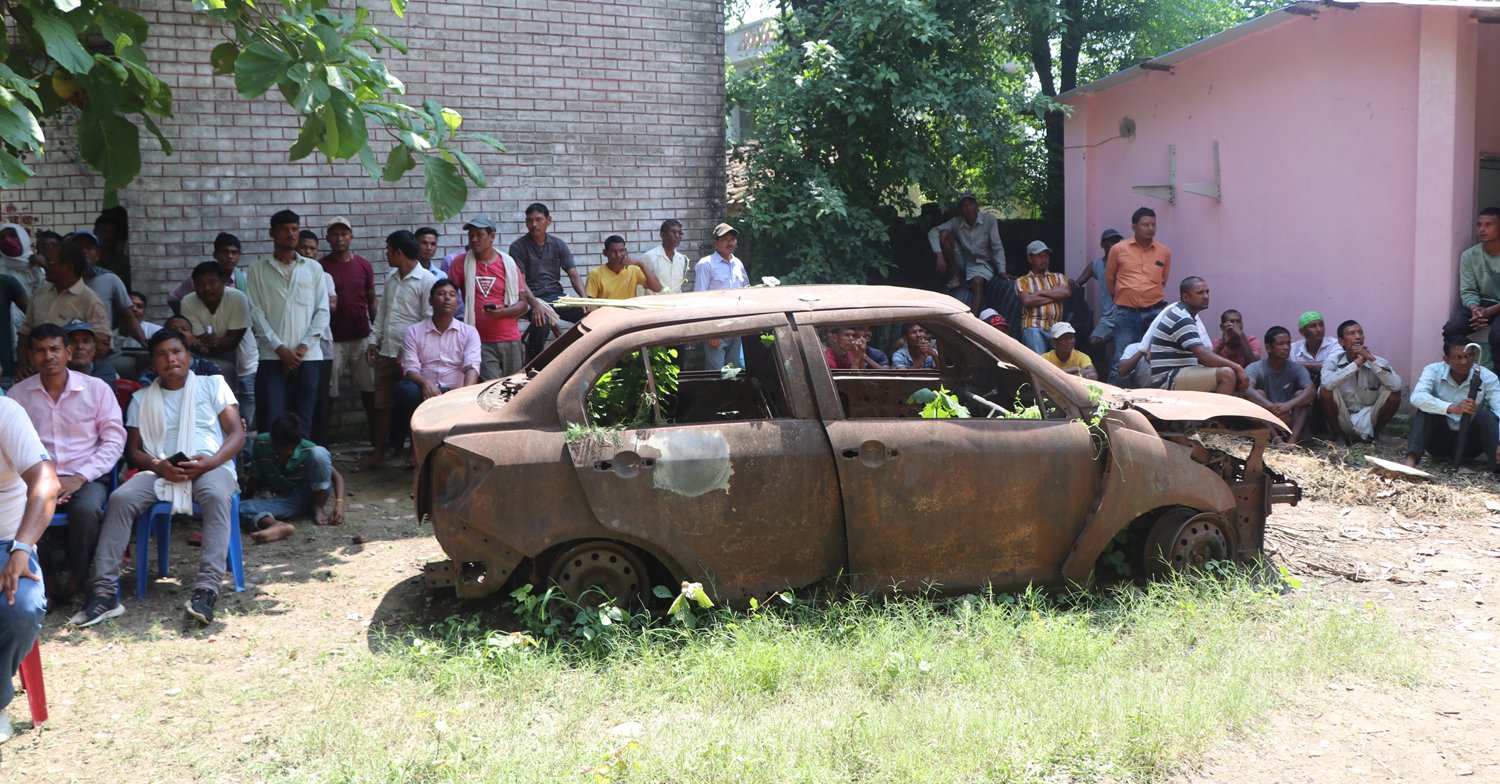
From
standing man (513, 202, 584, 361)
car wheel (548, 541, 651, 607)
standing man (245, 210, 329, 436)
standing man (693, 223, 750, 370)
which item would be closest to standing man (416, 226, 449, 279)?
standing man (513, 202, 584, 361)

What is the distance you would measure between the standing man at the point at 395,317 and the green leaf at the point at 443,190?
283cm

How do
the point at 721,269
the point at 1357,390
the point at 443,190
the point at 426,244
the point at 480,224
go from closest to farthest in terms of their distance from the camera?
the point at 443,190 → the point at 480,224 → the point at 426,244 → the point at 1357,390 → the point at 721,269

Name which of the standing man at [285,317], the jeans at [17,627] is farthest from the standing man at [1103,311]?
the jeans at [17,627]

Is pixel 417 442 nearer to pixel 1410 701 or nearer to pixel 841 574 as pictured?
pixel 841 574

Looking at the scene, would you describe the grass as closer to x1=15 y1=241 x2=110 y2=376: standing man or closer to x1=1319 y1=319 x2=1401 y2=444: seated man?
x1=15 y1=241 x2=110 y2=376: standing man

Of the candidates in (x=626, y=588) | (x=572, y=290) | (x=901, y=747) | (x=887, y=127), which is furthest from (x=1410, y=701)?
(x=887, y=127)

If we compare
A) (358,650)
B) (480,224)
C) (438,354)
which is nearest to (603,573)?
(358,650)

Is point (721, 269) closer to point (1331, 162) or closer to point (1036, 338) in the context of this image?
point (1036, 338)

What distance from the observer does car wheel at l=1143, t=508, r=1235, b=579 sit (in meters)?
6.13

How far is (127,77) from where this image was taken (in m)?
6.27

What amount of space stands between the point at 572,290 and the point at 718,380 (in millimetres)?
4311

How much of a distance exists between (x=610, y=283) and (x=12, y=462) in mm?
5664

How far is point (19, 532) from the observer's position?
4.75m

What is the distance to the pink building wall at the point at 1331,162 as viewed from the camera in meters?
10.3
